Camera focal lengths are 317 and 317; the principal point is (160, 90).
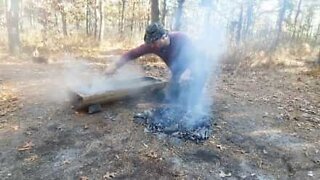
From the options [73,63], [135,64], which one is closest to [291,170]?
[135,64]

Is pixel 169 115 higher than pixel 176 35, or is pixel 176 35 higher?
pixel 176 35

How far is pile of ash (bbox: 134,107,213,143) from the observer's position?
386cm

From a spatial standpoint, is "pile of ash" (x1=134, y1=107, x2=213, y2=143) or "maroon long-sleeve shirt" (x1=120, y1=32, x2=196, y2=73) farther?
"maroon long-sleeve shirt" (x1=120, y1=32, x2=196, y2=73)

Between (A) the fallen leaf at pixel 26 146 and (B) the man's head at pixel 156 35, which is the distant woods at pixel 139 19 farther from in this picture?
(A) the fallen leaf at pixel 26 146

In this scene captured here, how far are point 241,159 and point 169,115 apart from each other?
1.12 metres

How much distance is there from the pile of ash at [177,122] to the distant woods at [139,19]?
495cm

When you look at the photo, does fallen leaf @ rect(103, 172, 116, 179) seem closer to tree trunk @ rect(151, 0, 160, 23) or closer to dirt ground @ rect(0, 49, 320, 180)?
dirt ground @ rect(0, 49, 320, 180)

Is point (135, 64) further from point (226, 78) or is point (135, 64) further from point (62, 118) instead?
point (62, 118)

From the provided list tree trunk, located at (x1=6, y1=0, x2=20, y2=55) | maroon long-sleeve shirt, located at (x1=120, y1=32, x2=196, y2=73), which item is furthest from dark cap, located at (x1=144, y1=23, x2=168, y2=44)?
tree trunk, located at (x1=6, y1=0, x2=20, y2=55)

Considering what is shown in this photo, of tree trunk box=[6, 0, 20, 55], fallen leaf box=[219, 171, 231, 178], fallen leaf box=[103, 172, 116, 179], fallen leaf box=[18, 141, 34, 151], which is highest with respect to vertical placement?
tree trunk box=[6, 0, 20, 55]

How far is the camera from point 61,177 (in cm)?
307

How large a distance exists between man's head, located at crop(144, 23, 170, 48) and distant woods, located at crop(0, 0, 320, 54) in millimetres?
4866

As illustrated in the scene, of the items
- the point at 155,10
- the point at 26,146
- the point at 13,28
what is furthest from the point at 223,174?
the point at 13,28

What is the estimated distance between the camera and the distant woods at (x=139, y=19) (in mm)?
10617
